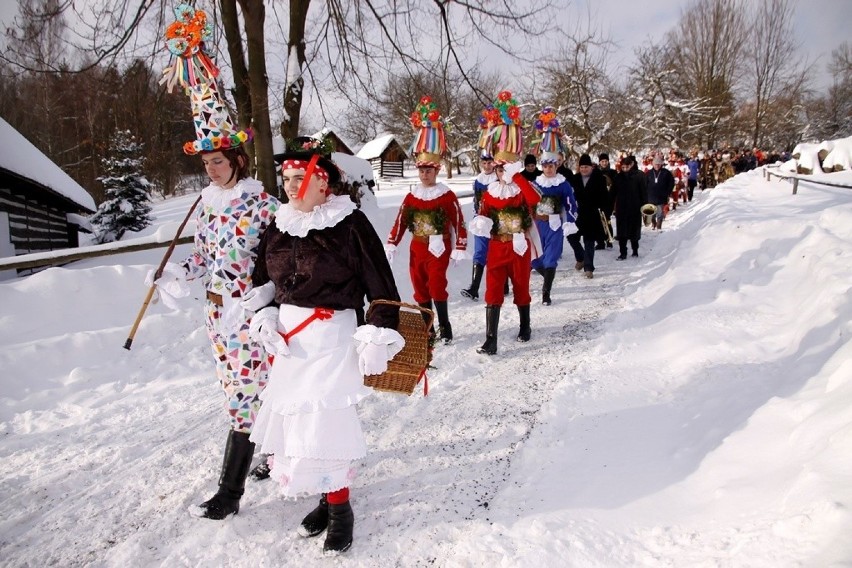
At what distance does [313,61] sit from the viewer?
9297 mm

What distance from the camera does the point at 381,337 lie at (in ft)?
7.73

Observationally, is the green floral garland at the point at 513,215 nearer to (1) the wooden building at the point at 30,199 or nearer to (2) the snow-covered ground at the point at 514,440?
(2) the snow-covered ground at the point at 514,440

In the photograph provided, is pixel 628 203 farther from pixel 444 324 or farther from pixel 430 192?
pixel 444 324

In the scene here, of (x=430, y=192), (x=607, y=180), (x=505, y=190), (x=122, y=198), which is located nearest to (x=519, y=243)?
(x=505, y=190)

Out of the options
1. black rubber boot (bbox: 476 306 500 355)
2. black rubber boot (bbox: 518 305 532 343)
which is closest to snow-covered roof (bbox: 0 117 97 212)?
black rubber boot (bbox: 476 306 500 355)

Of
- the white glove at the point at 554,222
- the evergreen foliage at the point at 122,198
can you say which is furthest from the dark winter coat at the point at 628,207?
the evergreen foliage at the point at 122,198

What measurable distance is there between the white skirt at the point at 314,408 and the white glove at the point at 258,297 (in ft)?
0.62

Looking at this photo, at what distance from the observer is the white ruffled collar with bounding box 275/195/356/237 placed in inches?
99.2

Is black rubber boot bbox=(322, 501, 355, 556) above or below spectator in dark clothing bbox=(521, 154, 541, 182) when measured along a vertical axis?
below

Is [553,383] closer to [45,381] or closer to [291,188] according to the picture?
[291,188]

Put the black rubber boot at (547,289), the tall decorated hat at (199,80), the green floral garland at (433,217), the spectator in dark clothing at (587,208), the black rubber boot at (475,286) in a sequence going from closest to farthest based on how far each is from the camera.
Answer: the tall decorated hat at (199,80), the green floral garland at (433,217), the black rubber boot at (547,289), the black rubber boot at (475,286), the spectator in dark clothing at (587,208)

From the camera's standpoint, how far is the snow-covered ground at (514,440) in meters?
2.34

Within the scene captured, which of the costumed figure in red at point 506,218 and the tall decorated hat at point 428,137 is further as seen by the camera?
the tall decorated hat at point 428,137

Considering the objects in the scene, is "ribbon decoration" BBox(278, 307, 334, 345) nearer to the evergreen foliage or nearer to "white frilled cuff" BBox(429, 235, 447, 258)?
→ "white frilled cuff" BBox(429, 235, 447, 258)
